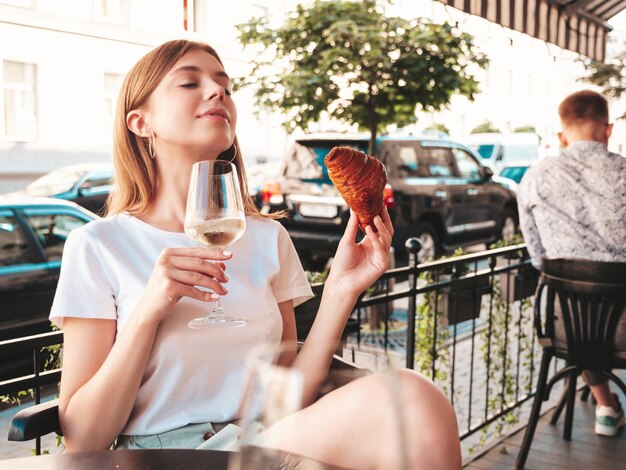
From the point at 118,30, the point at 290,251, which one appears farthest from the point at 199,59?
the point at 118,30

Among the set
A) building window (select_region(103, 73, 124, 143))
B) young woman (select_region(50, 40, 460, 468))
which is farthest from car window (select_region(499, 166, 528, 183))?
young woman (select_region(50, 40, 460, 468))

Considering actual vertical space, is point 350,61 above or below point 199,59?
above

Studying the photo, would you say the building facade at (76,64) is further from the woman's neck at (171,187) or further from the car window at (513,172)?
the woman's neck at (171,187)

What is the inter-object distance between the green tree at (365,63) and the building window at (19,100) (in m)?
12.4

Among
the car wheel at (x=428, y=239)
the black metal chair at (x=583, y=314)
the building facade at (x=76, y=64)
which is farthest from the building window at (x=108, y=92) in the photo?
the black metal chair at (x=583, y=314)

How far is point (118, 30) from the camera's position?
1956 cm

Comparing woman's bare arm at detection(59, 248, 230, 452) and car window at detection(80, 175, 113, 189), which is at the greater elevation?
car window at detection(80, 175, 113, 189)

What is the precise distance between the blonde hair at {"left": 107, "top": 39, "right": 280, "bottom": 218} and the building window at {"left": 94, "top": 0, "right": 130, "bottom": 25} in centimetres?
1903

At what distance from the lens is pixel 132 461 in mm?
1088

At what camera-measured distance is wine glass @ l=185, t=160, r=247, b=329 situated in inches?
62.4

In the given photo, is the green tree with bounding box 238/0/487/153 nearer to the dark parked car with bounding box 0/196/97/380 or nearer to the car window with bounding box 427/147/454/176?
the car window with bounding box 427/147/454/176

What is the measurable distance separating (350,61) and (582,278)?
4.60m

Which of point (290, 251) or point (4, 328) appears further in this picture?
point (4, 328)

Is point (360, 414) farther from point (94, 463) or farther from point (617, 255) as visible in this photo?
point (617, 255)
